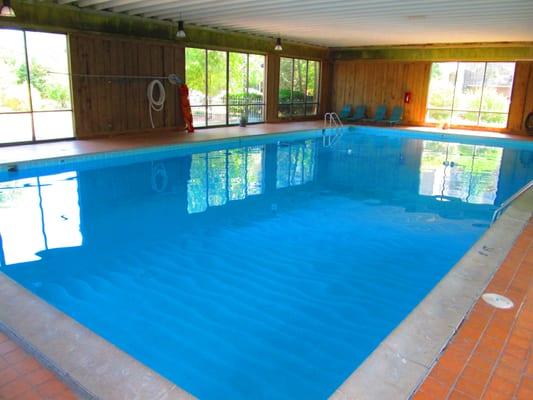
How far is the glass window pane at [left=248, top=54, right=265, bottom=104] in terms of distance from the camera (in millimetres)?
12477

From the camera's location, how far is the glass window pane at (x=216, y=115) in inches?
458

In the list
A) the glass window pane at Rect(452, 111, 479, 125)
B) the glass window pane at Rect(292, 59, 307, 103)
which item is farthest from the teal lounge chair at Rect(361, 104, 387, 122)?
the glass window pane at Rect(292, 59, 307, 103)

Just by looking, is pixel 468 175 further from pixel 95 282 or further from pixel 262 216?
pixel 95 282

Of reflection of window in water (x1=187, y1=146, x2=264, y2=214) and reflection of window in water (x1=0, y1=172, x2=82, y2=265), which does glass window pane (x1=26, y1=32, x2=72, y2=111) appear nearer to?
reflection of window in water (x1=0, y1=172, x2=82, y2=265)

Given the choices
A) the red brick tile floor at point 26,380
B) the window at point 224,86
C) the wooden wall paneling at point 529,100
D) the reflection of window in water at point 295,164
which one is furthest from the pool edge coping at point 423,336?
the wooden wall paneling at point 529,100

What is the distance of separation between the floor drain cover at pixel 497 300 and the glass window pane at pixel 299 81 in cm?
1213

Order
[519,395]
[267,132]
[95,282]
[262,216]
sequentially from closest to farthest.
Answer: [519,395] < [95,282] < [262,216] < [267,132]

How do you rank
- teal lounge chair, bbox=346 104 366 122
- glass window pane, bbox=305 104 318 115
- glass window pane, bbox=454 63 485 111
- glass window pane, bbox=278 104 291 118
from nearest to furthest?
glass window pane, bbox=454 63 485 111 → glass window pane, bbox=278 104 291 118 → teal lounge chair, bbox=346 104 366 122 → glass window pane, bbox=305 104 318 115

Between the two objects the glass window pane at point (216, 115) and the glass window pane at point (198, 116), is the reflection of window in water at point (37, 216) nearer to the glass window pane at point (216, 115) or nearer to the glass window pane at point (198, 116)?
the glass window pane at point (198, 116)

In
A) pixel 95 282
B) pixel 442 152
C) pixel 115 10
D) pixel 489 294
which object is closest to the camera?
pixel 489 294

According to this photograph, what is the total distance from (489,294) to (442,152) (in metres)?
7.98

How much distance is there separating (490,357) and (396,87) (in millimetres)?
13050

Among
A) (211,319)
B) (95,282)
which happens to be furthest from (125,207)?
(211,319)

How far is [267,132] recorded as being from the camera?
10.8 meters
